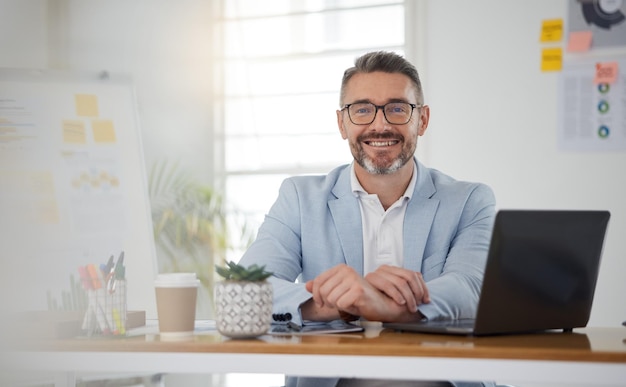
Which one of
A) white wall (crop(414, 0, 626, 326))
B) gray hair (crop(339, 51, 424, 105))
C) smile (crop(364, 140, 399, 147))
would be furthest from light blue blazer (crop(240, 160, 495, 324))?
white wall (crop(414, 0, 626, 326))

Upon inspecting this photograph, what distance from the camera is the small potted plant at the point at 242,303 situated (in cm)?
133

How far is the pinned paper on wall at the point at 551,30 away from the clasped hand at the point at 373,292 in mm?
2777

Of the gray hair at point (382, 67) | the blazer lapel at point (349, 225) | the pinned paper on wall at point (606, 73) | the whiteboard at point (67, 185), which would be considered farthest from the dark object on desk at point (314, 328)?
the pinned paper on wall at point (606, 73)

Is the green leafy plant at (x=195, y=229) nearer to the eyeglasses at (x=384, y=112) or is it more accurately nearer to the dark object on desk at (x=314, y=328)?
the eyeglasses at (x=384, y=112)

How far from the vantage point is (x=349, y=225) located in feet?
6.97

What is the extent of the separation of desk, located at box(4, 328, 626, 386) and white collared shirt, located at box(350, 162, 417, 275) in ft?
2.51

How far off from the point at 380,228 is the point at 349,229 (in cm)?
11

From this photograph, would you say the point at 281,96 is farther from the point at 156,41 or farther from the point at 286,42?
the point at 156,41

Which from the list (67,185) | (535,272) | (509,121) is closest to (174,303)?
(535,272)

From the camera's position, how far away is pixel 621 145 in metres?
3.92

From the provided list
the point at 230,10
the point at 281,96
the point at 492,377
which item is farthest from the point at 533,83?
the point at 492,377

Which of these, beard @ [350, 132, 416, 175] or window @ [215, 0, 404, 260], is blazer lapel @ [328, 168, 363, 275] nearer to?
beard @ [350, 132, 416, 175]

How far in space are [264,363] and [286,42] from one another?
147 inches

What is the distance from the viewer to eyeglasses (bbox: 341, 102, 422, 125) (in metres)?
2.16
